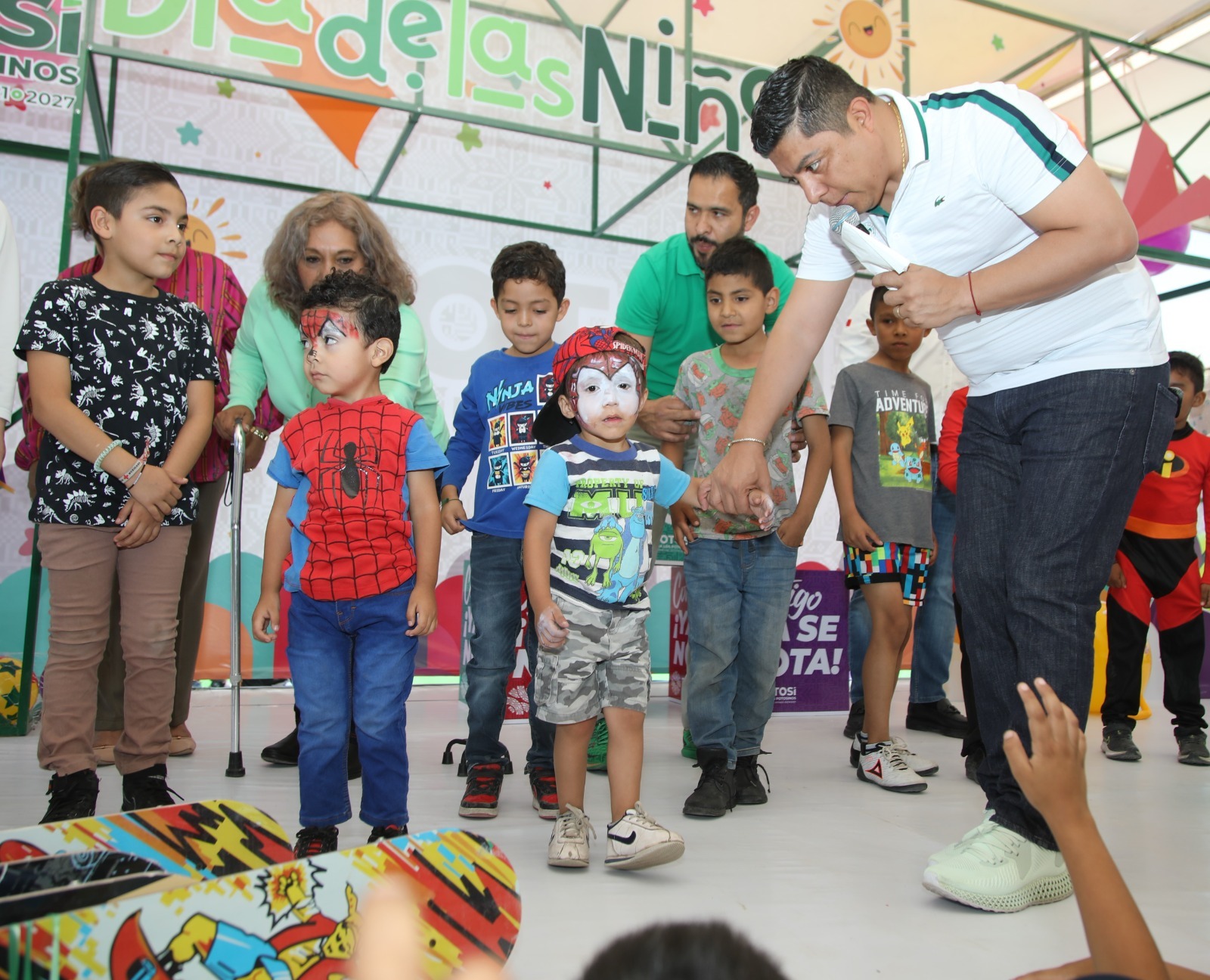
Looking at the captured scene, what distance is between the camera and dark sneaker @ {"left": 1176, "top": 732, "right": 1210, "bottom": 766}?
262 cm

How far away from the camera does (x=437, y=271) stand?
4.16 m

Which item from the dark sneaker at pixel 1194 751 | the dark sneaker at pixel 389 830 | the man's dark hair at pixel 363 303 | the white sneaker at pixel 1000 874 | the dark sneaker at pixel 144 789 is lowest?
the dark sneaker at pixel 1194 751

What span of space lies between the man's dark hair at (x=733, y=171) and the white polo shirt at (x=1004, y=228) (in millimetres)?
965

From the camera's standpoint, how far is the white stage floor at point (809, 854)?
1235 mm

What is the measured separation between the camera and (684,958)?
46 cm

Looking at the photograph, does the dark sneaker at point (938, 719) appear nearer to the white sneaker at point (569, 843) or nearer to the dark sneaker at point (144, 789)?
the white sneaker at point (569, 843)

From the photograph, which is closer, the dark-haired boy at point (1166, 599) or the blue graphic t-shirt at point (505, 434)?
the blue graphic t-shirt at point (505, 434)

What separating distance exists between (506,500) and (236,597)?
0.74m

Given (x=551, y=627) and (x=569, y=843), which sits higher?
(x=551, y=627)

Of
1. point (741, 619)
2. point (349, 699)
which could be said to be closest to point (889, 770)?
point (741, 619)

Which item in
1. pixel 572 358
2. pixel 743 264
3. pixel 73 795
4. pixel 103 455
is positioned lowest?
pixel 73 795

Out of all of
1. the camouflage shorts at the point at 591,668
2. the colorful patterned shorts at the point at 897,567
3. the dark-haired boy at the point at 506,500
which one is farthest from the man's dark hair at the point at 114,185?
the colorful patterned shorts at the point at 897,567

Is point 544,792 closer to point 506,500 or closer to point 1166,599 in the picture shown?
point 506,500

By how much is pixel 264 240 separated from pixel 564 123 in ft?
4.74
